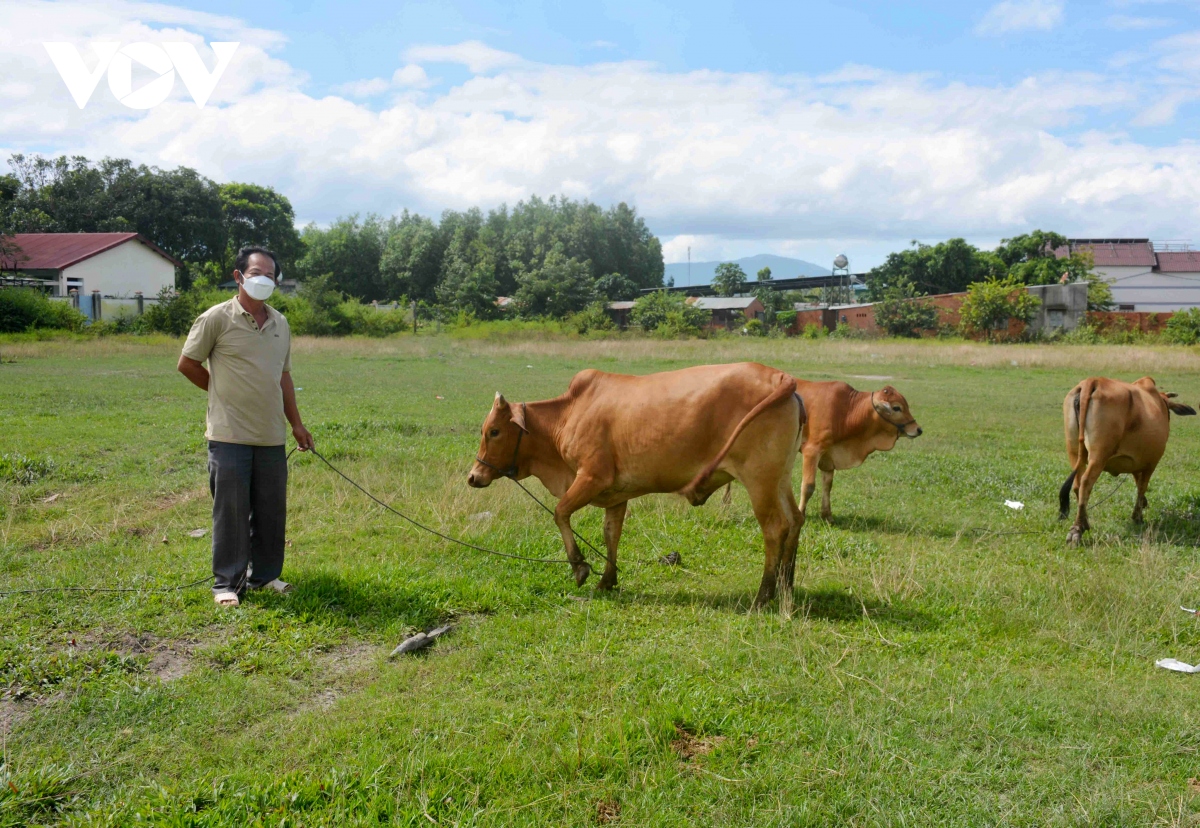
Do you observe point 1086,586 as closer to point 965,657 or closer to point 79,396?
point 965,657

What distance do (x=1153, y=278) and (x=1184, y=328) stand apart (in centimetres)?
2557

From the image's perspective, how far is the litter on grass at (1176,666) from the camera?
5.61m

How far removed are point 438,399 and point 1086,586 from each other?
47.4ft

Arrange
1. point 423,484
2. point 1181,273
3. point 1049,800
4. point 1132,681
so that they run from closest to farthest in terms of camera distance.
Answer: point 1049,800 → point 1132,681 → point 423,484 → point 1181,273

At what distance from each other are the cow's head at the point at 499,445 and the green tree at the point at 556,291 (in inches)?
2103

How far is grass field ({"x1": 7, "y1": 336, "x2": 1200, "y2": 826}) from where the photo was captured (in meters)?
3.97

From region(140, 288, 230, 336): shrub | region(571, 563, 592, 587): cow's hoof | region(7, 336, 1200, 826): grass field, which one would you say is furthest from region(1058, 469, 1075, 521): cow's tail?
region(140, 288, 230, 336): shrub

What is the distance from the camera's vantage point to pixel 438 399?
19.4 meters

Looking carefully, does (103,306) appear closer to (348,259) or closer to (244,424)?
(348,259)

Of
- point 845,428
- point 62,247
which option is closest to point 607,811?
point 845,428

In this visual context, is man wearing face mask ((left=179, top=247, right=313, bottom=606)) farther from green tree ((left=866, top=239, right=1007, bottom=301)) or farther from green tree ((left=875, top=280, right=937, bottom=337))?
green tree ((left=866, top=239, right=1007, bottom=301))

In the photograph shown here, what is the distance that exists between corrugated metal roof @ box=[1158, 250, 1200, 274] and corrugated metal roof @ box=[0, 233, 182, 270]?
69.5m

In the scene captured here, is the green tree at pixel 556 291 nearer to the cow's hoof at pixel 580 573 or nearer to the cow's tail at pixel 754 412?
the cow's hoof at pixel 580 573

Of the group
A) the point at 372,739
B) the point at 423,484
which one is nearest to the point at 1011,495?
the point at 423,484
